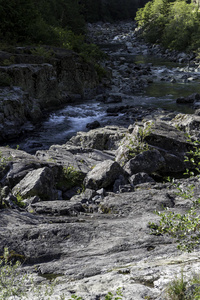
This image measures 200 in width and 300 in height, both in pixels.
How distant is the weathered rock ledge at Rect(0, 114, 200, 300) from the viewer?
367cm

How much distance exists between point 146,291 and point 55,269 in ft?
4.67

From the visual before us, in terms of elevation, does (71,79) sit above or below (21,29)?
below

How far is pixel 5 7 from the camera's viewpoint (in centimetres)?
2362

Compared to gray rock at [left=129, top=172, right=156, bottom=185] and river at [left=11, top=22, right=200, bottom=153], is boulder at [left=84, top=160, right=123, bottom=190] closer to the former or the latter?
gray rock at [left=129, top=172, right=156, bottom=185]

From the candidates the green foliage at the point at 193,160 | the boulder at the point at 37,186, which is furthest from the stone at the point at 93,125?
the boulder at the point at 37,186

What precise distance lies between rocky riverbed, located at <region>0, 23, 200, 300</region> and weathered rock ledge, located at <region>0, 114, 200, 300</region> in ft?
0.05

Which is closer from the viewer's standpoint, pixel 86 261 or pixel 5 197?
pixel 86 261

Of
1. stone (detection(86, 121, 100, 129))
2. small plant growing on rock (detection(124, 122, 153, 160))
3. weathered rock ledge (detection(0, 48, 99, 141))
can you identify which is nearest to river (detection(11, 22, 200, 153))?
stone (detection(86, 121, 100, 129))

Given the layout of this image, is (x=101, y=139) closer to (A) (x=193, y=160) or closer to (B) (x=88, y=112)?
(B) (x=88, y=112)

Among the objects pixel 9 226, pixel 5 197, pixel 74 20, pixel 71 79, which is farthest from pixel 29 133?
pixel 74 20

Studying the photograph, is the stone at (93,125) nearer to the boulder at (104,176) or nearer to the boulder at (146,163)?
the boulder at (146,163)

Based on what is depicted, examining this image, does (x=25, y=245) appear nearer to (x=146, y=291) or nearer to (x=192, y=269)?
(x=146, y=291)

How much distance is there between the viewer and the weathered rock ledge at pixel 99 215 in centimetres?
367

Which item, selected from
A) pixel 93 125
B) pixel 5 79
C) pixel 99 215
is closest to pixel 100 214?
pixel 99 215
